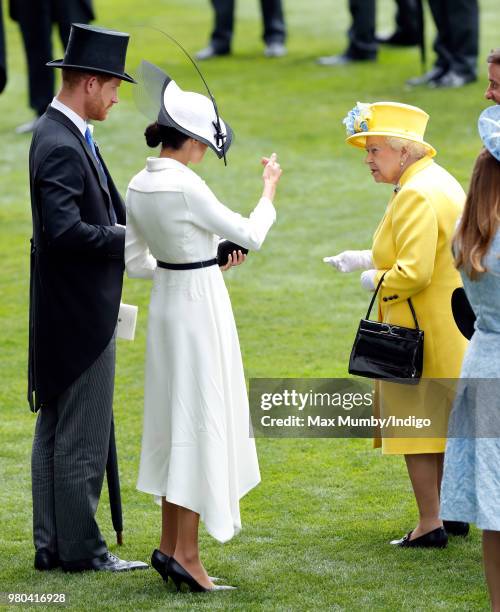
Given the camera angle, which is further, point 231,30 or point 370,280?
point 231,30

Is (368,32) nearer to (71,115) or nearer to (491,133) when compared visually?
(71,115)

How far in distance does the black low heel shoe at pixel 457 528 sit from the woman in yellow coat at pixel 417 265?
0.55 feet

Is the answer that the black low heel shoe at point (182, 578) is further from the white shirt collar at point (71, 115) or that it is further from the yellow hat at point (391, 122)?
the yellow hat at point (391, 122)

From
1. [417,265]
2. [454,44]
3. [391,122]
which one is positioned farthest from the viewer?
[454,44]

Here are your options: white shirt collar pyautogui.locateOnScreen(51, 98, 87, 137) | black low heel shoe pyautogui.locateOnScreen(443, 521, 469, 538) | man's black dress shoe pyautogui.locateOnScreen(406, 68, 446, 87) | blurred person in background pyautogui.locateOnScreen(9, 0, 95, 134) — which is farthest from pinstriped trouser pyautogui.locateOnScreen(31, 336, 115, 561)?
man's black dress shoe pyautogui.locateOnScreen(406, 68, 446, 87)

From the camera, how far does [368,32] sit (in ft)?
52.1

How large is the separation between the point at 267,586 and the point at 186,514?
0.43 meters

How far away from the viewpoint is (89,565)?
17.4 feet

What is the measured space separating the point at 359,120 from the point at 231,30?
11.7 meters

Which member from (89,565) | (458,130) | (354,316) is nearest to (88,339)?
(89,565)

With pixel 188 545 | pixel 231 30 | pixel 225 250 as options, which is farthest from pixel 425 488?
pixel 231 30

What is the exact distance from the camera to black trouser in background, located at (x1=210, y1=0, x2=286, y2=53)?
16438 millimetres

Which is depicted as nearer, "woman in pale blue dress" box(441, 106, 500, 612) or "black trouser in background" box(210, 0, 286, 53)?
"woman in pale blue dress" box(441, 106, 500, 612)

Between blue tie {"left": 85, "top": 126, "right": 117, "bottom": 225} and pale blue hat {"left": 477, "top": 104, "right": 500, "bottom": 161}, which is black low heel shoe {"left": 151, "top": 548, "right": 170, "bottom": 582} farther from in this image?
pale blue hat {"left": 477, "top": 104, "right": 500, "bottom": 161}
